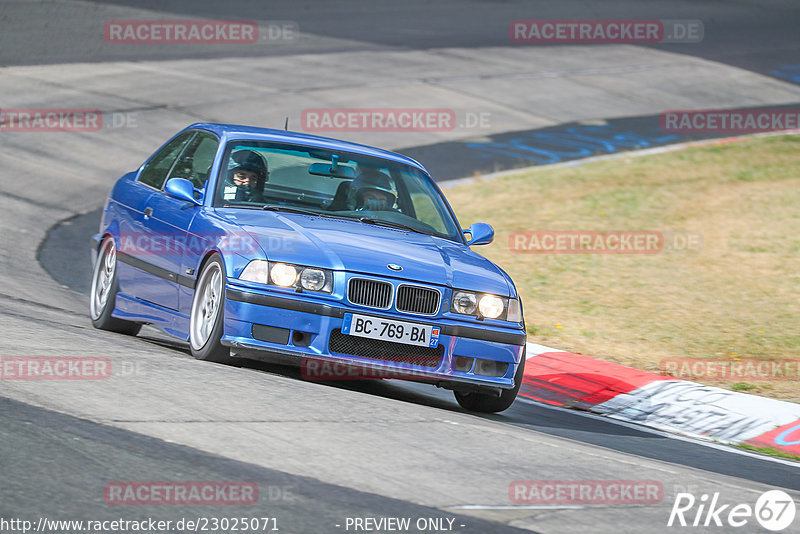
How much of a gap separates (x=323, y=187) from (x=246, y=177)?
1.81 feet

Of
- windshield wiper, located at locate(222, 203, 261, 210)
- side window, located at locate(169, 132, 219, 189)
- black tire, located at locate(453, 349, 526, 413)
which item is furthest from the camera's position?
side window, located at locate(169, 132, 219, 189)

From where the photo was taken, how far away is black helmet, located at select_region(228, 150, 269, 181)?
8117 mm

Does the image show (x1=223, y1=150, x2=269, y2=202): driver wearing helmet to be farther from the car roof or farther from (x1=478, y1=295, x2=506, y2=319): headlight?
(x1=478, y1=295, x2=506, y2=319): headlight

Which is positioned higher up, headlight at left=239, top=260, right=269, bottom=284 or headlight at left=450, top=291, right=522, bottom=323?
headlight at left=239, top=260, right=269, bottom=284

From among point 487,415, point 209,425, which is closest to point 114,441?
point 209,425

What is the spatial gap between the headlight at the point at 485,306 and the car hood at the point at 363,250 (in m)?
0.05

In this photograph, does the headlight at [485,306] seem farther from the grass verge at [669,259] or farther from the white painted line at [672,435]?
the grass verge at [669,259]

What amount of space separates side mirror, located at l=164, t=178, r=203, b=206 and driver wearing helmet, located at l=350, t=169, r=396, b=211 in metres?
1.07

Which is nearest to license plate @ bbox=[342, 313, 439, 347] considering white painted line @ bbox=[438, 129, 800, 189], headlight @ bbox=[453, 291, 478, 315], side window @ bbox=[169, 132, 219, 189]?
headlight @ bbox=[453, 291, 478, 315]

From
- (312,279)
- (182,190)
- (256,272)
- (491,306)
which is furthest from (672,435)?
(182,190)

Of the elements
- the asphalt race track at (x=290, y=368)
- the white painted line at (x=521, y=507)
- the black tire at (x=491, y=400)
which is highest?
the asphalt race track at (x=290, y=368)

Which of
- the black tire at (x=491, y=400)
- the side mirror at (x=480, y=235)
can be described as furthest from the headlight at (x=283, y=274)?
the side mirror at (x=480, y=235)

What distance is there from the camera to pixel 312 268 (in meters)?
6.95

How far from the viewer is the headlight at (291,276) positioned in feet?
22.8
